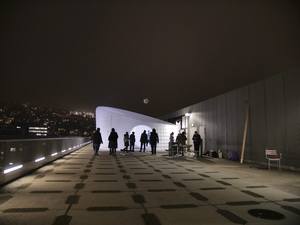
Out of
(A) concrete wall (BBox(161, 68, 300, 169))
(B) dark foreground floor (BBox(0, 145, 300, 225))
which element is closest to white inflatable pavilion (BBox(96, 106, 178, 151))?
(A) concrete wall (BBox(161, 68, 300, 169))

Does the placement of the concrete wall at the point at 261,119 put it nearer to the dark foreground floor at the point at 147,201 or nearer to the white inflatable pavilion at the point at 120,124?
the dark foreground floor at the point at 147,201

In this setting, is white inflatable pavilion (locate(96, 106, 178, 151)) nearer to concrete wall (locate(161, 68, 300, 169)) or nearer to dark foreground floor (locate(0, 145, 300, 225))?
concrete wall (locate(161, 68, 300, 169))

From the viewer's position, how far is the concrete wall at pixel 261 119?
11.1 m

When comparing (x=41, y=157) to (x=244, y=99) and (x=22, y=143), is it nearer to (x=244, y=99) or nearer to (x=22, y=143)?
(x=22, y=143)

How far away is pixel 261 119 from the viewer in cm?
1324

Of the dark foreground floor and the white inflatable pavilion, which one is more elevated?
the white inflatable pavilion

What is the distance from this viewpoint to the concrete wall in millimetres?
11062

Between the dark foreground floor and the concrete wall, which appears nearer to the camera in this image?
the dark foreground floor

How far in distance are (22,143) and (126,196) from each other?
16.1 feet

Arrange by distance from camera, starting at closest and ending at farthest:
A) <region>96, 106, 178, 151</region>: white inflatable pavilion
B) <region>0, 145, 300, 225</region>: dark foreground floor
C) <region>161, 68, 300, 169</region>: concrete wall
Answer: <region>0, 145, 300, 225</region>: dark foreground floor → <region>161, 68, 300, 169</region>: concrete wall → <region>96, 106, 178, 151</region>: white inflatable pavilion

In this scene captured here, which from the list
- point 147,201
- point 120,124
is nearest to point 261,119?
point 147,201

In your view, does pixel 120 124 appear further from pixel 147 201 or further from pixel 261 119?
pixel 147 201

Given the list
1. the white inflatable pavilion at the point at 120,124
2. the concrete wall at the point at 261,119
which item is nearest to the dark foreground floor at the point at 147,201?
the concrete wall at the point at 261,119

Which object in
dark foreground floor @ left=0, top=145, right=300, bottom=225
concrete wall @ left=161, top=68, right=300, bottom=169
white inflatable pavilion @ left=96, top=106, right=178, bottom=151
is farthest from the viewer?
white inflatable pavilion @ left=96, top=106, right=178, bottom=151
